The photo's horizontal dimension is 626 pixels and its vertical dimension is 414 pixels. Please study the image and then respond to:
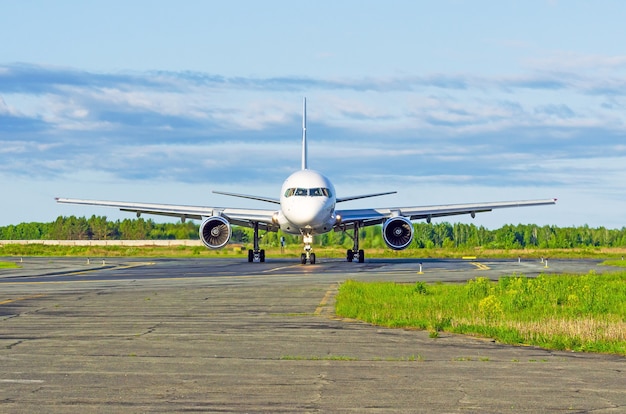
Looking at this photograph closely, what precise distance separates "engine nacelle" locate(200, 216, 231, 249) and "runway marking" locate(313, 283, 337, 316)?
912 inches

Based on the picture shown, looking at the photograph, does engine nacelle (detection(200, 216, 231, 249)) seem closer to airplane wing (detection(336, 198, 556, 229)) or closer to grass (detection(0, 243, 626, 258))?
airplane wing (detection(336, 198, 556, 229))

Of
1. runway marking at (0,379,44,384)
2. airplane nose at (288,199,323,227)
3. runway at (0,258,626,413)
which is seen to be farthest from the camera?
airplane nose at (288,199,323,227)

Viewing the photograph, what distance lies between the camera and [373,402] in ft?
38.2

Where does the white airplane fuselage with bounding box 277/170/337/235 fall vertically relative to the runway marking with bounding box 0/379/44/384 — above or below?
above

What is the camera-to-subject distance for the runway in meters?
11.6

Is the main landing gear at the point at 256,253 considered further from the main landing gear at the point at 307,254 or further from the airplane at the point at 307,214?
the main landing gear at the point at 307,254

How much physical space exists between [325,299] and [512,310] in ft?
20.9

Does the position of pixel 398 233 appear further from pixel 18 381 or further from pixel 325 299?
pixel 18 381

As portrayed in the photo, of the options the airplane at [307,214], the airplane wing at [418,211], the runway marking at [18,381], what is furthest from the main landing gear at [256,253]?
the runway marking at [18,381]

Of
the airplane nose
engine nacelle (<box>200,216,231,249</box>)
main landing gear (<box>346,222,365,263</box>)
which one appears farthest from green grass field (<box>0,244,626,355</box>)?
engine nacelle (<box>200,216,231,249</box>)

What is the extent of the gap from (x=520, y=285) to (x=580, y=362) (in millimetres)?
15374

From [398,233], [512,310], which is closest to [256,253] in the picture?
[398,233]

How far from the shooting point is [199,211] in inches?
2424

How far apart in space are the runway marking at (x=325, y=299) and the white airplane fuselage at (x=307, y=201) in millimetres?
17726
